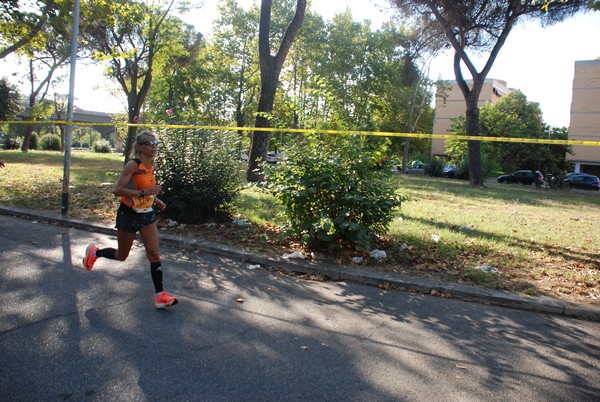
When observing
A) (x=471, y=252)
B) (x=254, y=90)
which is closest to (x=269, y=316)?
(x=471, y=252)

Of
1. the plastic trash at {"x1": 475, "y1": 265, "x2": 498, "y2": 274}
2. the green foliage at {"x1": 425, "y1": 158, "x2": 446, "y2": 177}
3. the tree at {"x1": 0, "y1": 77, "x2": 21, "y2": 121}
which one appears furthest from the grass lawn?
the tree at {"x1": 0, "y1": 77, "x2": 21, "y2": 121}

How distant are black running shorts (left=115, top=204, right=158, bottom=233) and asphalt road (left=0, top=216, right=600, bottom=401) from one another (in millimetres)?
739

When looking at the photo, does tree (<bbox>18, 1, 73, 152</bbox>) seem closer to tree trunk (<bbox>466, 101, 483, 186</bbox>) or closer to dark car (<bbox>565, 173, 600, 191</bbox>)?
tree trunk (<bbox>466, 101, 483, 186</bbox>)

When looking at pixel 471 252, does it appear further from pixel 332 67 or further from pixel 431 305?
pixel 332 67

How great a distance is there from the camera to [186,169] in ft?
26.6

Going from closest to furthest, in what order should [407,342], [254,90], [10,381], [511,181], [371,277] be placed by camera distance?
[10,381], [407,342], [371,277], [511,181], [254,90]

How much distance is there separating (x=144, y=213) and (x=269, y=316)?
5.18ft

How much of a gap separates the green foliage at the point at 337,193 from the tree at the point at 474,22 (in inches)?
731

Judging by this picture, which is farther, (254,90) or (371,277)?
(254,90)

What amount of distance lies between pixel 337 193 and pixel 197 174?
111 inches

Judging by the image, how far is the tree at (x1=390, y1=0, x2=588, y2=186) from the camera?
21.7m

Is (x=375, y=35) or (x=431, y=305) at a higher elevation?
(x=375, y=35)

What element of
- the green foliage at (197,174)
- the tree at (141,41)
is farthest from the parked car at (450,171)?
the green foliage at (197,174)

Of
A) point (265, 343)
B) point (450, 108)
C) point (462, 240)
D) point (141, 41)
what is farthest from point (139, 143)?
point (450, 108)
